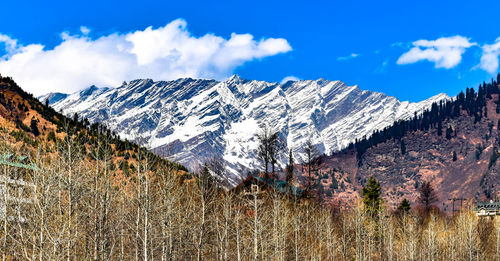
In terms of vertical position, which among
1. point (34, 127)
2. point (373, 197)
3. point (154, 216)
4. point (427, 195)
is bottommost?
point (154, 216)

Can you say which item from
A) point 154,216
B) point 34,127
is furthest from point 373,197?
point 34,127

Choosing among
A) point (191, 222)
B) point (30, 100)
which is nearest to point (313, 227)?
point (191, 222)

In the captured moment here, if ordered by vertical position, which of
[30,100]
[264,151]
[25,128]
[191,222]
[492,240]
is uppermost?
[30,100]

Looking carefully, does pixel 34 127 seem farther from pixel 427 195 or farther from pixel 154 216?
pixel 427 195

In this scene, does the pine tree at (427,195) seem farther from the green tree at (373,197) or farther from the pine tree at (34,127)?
the pine tree at (34,127)

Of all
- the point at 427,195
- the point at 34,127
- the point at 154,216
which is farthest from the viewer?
the point at 427,195

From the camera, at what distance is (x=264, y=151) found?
58281mm

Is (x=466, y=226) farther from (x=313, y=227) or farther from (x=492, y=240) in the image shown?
(x=313, y=227)

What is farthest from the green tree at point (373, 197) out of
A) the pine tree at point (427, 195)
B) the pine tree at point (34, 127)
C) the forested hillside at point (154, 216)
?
the pine tree at point (34, 127)

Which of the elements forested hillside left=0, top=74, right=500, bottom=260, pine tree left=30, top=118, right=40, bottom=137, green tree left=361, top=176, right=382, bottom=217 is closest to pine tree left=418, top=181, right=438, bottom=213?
forested hillside left=0, top=74, right=500, bottom=260

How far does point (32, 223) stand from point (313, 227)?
41962 millimetres

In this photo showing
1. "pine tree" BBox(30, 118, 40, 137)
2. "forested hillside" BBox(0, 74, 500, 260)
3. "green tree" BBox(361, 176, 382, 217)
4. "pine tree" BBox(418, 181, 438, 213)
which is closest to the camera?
"forested hillside" BBox(0, 74, 500, 260)

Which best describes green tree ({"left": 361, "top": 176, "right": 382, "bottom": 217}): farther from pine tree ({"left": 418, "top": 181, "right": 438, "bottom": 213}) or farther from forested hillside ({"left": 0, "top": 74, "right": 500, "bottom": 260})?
pine tree ({"left": 418, "top": 181, "right": 438, "bottom": 213})

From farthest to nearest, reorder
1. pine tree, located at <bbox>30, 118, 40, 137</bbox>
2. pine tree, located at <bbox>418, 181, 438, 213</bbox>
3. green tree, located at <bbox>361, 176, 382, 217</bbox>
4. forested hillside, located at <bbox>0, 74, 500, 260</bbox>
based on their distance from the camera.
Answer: pine tree, located at <bbox>418, 181, 438, 213</bbox>, pine tree, located at <bbox>30, 118, 40, 137</bbox>, green tree, located at <bbox>361, 176, 382, 217</bbox>, forested hillside, located at <bbox>0, 74, 500, 260</bbox>
